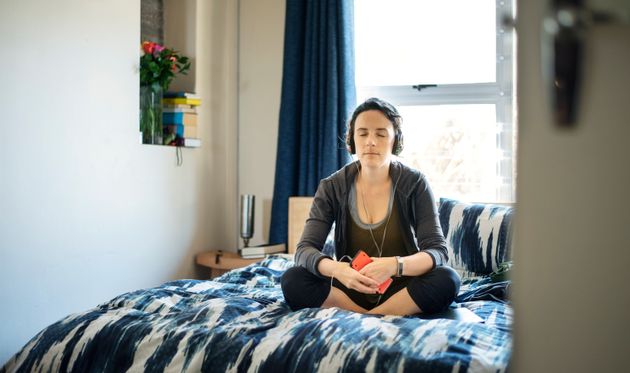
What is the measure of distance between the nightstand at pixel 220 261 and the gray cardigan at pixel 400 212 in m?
1.16

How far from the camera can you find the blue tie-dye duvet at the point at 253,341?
1278 millimetres

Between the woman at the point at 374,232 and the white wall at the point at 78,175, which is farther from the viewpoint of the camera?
the white wall at the point at 78,175

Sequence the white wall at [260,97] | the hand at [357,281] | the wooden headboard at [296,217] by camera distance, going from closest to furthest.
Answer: the hand at [357,281], the wooden headboard at [296,217], the white wall at [260,97]

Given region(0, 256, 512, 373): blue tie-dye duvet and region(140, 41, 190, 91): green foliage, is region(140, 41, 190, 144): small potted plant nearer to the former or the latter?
region(140, 41, 190, 91): green foliage

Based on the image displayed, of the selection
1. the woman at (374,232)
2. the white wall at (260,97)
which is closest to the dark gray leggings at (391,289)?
the woman at (374,232)

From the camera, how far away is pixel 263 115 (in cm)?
363

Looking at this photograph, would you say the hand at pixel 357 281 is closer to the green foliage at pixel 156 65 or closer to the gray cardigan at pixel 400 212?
the gray cardigan at pixel 400 212

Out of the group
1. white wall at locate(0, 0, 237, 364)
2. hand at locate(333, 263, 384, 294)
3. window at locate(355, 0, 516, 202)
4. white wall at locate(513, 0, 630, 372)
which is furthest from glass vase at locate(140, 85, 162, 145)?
white wall at locate(513, 0, 630, 372)

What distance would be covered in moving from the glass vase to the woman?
4.13 feet

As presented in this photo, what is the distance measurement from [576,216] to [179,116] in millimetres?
3082

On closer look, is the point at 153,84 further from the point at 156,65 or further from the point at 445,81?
the point at 445,81

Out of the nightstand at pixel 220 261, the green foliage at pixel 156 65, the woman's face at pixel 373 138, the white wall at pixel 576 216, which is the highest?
the green foliage at pixel 156 65

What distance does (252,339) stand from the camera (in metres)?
1.43

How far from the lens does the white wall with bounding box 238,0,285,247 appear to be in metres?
3.60
